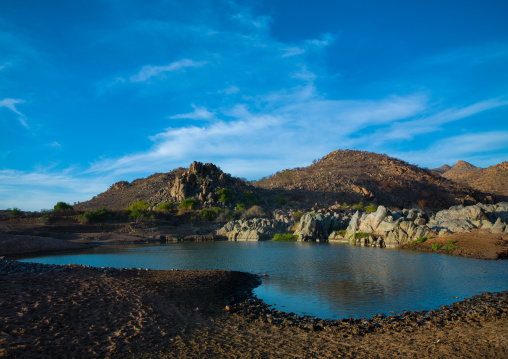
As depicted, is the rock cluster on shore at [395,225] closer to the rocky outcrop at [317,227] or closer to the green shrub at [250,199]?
the rocky outcrop at [317,227]

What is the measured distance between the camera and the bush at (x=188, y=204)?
73188 millimetres

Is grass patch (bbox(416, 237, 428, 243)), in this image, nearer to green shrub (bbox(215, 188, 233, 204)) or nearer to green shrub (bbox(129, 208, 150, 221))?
green shrub (bbox(215, 188, 233, 204))

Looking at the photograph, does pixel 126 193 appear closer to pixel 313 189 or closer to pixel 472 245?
pixel 313 189

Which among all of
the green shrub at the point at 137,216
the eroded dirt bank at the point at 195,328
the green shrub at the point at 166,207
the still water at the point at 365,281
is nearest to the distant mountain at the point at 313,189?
the green shrub at the point at 166,207

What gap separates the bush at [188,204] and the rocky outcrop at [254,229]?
52.5 feet

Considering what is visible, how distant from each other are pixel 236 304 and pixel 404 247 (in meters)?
26.4

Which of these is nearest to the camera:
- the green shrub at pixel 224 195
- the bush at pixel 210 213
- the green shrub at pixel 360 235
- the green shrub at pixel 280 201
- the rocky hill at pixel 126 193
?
the green shrub at pixel 360 235

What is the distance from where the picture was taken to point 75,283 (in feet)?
44.1

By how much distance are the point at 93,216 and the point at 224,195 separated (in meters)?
28.5

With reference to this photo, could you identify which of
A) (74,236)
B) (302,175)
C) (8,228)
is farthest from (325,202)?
(8,228)

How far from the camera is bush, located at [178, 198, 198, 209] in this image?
2881 inches

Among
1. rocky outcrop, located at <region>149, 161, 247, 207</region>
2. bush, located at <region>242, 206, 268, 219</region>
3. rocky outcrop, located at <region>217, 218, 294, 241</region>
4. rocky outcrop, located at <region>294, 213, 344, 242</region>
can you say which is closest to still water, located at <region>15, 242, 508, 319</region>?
rocky outcrop, located at <region>294, 213, 344, 242</region>

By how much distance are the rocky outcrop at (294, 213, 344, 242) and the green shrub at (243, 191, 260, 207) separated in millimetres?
30835

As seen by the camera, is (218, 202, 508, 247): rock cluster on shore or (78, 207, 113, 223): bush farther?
(78, 207, 113, 223): bush
